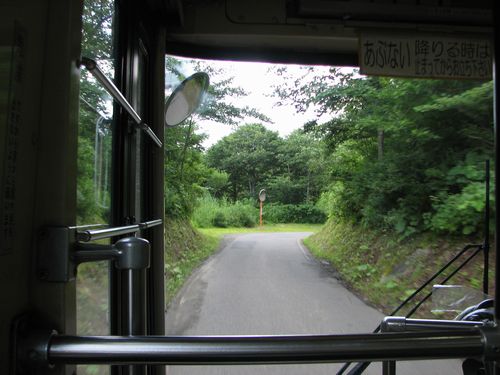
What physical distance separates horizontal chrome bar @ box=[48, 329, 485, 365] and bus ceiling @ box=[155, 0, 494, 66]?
1.59m

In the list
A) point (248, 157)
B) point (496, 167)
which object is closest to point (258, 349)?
point (496, 167)

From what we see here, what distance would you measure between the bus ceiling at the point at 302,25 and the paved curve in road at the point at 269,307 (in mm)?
2477

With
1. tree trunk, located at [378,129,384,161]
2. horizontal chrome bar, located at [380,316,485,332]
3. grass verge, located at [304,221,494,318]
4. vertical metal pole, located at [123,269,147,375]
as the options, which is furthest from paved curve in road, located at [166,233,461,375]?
tree trunk, located at [378,129,384,161]

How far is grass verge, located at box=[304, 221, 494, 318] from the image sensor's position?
556 centimetres

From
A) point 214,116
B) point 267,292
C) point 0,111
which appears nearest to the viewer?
point 0,111

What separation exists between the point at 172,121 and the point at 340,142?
23.5 ft

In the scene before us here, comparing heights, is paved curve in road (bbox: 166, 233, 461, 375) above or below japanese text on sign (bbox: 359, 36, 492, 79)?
below

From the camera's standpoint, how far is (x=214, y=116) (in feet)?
24.8

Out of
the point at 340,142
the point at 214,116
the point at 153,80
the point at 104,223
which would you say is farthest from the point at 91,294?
the point at 340,142

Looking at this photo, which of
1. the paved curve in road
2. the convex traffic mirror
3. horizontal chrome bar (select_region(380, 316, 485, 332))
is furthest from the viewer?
the paved curve in road

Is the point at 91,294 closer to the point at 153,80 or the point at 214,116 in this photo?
the point at 153,80

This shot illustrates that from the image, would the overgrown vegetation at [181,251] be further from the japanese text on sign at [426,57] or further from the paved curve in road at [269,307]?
the japanese text on sign at [426,57]

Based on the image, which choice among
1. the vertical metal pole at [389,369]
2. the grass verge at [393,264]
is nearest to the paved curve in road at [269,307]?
the grass verge at [393,264]

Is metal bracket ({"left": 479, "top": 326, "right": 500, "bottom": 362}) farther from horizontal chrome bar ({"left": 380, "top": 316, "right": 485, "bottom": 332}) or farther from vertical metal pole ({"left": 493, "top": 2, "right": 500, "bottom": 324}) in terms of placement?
horizontal chrome bar ({"left": 380, "top": 316, "right": 485, "bottom": 332})
